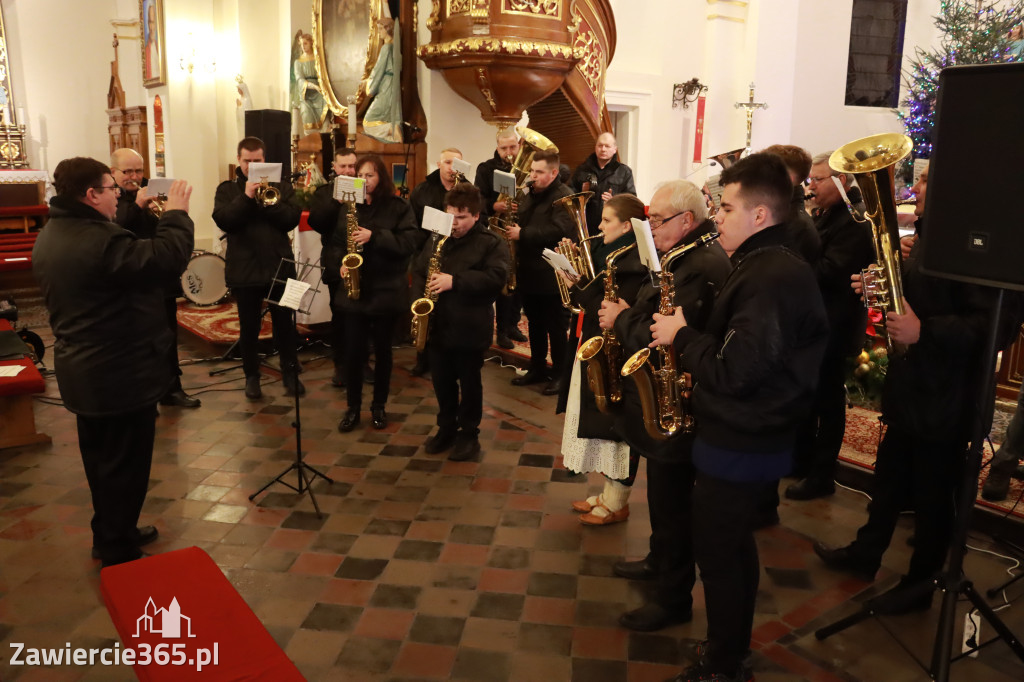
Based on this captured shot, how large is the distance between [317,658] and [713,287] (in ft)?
7.14

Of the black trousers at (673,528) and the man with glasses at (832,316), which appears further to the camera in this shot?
the man with glasses at (832,316)

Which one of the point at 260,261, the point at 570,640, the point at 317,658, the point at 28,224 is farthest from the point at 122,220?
the point at 28,224

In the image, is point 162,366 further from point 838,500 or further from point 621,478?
point 838,500

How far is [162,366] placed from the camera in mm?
3820

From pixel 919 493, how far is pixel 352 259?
12.2 feet

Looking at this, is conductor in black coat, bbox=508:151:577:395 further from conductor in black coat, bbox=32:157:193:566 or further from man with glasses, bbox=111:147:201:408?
conductor in black coat, bbox=32:157:193:566

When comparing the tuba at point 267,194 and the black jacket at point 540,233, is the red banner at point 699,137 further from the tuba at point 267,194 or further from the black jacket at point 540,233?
the tuba at point 267,194

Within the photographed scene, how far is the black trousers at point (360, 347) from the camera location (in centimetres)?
552

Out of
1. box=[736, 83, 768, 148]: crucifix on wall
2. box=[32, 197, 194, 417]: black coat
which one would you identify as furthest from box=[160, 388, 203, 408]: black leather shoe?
box=[736, 83, 768, 148]: crucifix on wall

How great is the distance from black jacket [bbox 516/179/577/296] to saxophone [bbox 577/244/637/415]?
7.82 feet

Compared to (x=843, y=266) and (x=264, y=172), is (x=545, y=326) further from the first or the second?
(x=843, y=266)

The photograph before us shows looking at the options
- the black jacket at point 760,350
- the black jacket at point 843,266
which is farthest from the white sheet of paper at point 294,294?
the black jacket at point 843,266

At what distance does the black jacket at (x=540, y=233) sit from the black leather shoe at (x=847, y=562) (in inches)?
118

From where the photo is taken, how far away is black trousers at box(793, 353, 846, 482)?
4469mm
